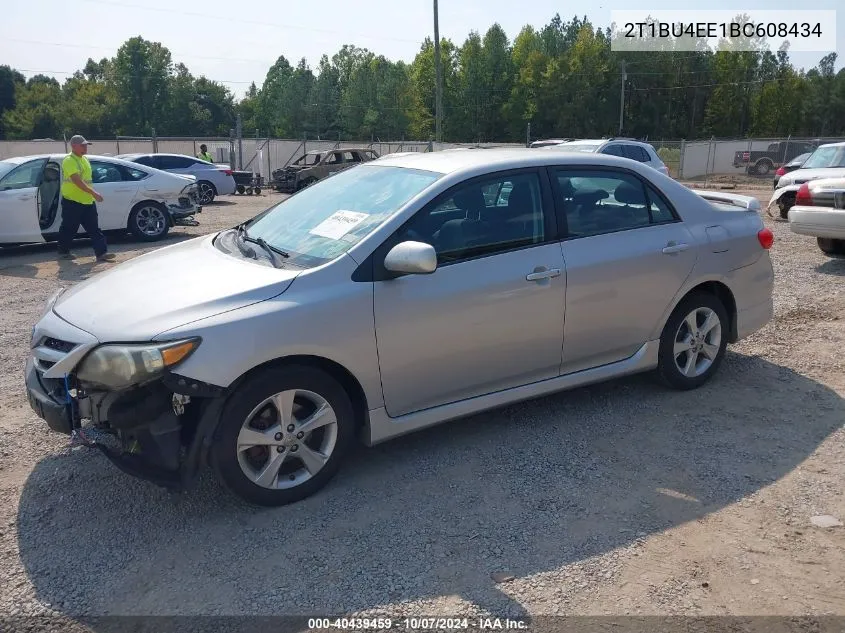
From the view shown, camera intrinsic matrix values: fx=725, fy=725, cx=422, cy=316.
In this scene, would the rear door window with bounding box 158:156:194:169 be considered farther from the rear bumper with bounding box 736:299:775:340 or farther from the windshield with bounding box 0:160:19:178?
the rear bumper with bounding box 736:299:775:340

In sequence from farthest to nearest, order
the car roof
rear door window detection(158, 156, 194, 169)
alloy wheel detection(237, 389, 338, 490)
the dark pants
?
rear door window detection(158, 156, 194, 169), the dark pants, the car roof, alloy wheel detection(237, 389, 338, 490)

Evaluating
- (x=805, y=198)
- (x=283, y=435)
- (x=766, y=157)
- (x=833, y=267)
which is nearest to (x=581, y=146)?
(x=805, y=198)

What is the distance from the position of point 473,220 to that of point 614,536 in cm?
184

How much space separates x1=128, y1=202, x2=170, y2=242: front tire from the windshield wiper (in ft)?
27.9

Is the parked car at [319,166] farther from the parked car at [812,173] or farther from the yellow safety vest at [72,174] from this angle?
the yellow safety vest at [72,174]

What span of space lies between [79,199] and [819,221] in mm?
10120

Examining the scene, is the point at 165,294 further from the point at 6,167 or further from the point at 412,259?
the point at 6,167

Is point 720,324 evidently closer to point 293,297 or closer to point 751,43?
point 293,297

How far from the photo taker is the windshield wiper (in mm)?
3906

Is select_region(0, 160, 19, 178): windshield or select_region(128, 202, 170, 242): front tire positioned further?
select_region(128, 202, 170, 242): front tire

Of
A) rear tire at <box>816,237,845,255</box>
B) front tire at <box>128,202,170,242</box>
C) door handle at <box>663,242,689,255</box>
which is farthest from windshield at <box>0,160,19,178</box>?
rear tire at <box>816,237,845,255</box>

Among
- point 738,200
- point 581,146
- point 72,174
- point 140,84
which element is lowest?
point 738,200

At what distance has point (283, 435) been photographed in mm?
3525

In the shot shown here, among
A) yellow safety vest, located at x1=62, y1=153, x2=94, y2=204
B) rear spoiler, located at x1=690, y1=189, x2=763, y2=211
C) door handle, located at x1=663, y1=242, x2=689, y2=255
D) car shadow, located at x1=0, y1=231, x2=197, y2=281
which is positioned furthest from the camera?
yellow safety vest, located at x1=62, y1=153, x2=94, y2=204
